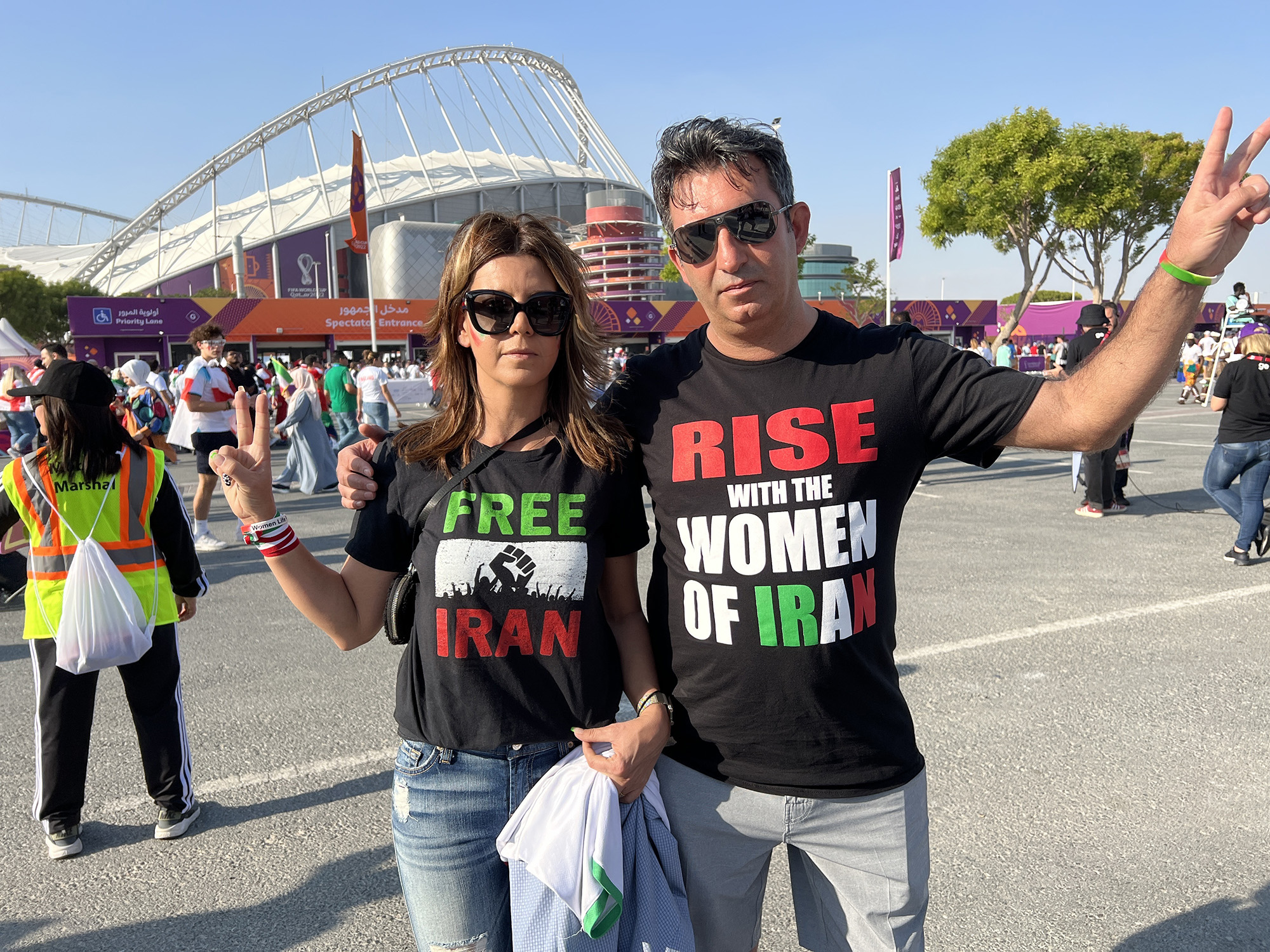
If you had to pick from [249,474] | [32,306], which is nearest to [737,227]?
[249,474]

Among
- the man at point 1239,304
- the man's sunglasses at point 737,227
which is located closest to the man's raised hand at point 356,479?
the man's sunglasses at point 737,227

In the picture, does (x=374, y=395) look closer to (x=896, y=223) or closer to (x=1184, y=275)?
(x=1184, y=275)

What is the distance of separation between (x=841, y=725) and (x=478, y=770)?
71cm

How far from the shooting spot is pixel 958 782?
10.7ft

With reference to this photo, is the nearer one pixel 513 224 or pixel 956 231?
pixel 513 224

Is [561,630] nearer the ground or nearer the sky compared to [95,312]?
nearer the ground

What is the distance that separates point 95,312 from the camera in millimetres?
31953

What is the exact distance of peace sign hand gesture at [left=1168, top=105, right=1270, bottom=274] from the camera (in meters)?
1.36

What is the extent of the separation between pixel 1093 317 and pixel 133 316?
115 ft

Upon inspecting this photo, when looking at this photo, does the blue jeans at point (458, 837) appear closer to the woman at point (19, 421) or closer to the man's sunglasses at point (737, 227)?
the man's sunglasses at point (737, 227)

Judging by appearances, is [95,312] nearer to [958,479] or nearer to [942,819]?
[958,479]

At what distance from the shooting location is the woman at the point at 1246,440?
6344 mm

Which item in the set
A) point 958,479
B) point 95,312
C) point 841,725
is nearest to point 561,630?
point 841,725

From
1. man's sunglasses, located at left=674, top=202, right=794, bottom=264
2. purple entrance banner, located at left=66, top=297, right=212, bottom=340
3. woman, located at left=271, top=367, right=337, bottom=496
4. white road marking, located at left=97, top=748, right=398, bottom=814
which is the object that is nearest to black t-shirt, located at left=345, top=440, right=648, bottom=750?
man's sunglasses, located at left=674, top=202, right=794, bottom=264
